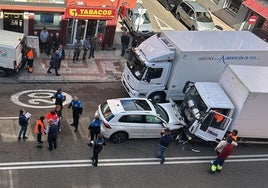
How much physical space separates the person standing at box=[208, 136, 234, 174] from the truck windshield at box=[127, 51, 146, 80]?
577 cm

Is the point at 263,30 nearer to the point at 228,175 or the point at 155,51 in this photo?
the point at 155,51

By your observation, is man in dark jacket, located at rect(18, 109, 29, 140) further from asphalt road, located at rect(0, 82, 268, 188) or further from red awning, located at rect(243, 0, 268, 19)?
red awning, located at rect(243, 0, 268, 19)

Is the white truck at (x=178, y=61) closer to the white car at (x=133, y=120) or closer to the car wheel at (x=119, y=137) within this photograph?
the white car at (x=133, y=120)

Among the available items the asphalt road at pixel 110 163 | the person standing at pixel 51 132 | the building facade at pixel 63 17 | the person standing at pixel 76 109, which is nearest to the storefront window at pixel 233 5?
the building facade at pixel 63 17

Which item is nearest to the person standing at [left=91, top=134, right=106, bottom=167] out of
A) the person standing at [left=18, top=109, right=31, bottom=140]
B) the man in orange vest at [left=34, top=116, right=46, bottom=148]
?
the man in orange vest at [left=34, top=116, right=46, bottom=148]

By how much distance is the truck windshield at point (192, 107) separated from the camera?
659 inches

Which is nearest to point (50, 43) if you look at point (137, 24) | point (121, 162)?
point (137, 24)

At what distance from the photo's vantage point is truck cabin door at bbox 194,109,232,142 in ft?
53.6

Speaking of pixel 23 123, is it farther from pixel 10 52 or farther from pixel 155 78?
pixel 155 78

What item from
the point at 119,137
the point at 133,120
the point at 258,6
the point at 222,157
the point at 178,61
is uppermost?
the point at 258,6

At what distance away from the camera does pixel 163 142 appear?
15.2 m

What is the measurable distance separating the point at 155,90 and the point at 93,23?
735 centimetres

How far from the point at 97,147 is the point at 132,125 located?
7.53 feet

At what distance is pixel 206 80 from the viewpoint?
1969 centimetres
